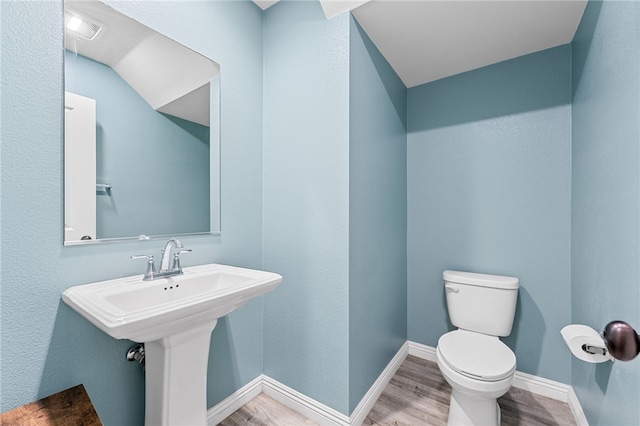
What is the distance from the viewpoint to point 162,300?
1120 millimetres

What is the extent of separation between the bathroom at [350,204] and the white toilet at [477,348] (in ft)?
0.78

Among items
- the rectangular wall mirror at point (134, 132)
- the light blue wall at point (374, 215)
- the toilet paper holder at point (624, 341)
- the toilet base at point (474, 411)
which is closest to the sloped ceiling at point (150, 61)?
the rectangular wall mirror at point (134, 132)

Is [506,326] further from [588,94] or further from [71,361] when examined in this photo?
[71,361]

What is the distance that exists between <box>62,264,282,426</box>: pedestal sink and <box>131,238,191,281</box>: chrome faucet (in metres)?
0.03

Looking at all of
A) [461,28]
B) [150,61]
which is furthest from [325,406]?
[461,28]

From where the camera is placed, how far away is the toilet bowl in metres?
1.24

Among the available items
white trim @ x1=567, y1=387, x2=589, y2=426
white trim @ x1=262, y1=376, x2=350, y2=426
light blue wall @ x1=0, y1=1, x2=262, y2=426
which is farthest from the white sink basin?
white trim @ x1=567, y1=387, x2=589, y2=426

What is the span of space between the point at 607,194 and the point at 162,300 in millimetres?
1867

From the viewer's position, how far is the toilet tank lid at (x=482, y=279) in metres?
Answer: 1.67

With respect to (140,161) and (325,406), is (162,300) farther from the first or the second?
(325,406)

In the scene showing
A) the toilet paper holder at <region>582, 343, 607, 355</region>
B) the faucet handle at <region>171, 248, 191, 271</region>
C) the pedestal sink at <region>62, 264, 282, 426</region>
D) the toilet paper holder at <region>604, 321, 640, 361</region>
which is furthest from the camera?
the faucet handle at <region>171, 248, 191, 271</region>

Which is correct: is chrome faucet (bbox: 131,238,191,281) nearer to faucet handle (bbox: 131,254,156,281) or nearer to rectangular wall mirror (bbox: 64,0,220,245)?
faucet handle (bbox: 131,254,156,281)

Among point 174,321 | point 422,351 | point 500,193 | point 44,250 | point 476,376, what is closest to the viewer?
point 174,321

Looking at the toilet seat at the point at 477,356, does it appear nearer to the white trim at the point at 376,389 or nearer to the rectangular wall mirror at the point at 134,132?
the white trim at the point at 376,389
